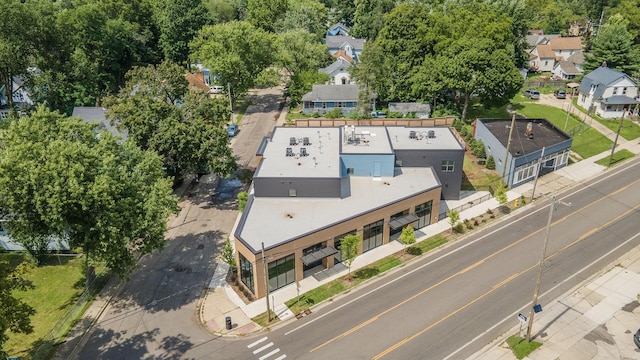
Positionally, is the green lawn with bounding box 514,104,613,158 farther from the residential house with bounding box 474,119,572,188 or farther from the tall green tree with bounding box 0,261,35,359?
the tall green tree with bounding box 0,261,35,359

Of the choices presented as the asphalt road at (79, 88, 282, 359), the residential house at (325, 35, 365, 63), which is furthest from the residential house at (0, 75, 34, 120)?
the residential house at (325, 35, 365, 63)

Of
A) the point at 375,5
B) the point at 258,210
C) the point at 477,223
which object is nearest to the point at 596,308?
the point at 477,223

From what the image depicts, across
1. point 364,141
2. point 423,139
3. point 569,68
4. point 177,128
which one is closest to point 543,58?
point 569,68

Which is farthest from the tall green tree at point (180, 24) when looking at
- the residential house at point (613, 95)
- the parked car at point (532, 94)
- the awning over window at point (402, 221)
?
the residential house at point (613, 95)

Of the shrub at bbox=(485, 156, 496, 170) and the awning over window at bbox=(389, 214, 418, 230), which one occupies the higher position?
the awning over window at bbox=(389, 214, 418, 230)

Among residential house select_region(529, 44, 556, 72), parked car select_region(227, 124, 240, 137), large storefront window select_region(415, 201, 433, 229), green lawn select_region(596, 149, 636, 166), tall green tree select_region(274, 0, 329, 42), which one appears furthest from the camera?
residential house select_region(529, 44, 556, 72)

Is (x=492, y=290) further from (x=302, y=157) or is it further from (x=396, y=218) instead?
(x=302, y=157)

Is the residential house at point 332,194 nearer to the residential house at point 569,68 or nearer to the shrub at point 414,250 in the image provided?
the shrub at point 414,250
